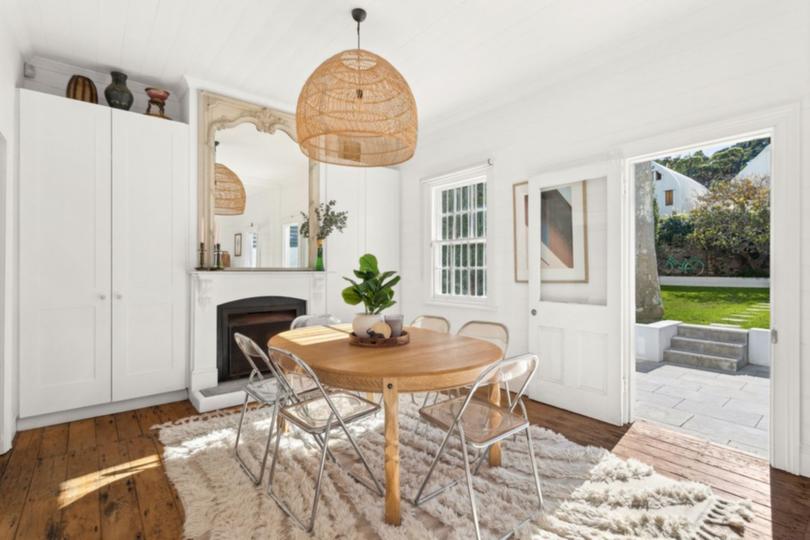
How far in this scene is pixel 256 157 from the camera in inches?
158

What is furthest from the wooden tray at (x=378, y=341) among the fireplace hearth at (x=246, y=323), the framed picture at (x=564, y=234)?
the fireplace hearth at (x=246, y=323)

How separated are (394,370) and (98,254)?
287 centimetres

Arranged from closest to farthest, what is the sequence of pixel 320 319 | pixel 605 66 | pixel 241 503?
pixel 241 503
pixel 605 66
pixel 320 319

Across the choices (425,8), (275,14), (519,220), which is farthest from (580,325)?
(275,14)

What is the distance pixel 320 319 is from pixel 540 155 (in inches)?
99.8

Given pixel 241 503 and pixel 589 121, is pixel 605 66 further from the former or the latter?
pixel 241 503

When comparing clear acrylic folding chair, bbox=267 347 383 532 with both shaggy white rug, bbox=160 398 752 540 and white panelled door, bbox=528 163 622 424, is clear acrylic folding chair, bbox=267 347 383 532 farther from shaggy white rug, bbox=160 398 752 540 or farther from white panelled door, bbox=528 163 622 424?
white panelled door, bbox=528 163 622 424

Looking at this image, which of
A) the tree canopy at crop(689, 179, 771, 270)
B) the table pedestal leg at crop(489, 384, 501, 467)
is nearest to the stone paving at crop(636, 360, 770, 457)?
the table pedestal leg at crop(489, 384, 501, 467)

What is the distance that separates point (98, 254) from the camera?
3152 millimetres

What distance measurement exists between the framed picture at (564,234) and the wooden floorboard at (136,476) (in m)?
1.23

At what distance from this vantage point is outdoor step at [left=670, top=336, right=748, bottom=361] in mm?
4871

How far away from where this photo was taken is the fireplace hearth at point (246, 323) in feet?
12.2

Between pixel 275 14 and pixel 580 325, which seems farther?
pixel 580 325

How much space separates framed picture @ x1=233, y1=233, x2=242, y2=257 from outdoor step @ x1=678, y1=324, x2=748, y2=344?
6074mm
